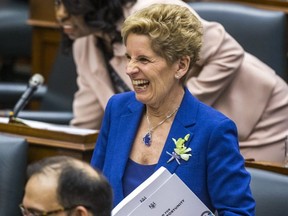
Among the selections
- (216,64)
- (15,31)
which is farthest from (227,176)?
(15,31)

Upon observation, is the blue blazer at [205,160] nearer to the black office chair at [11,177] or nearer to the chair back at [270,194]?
the chair back at [270,194]

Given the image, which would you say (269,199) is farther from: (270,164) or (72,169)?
(72,169)

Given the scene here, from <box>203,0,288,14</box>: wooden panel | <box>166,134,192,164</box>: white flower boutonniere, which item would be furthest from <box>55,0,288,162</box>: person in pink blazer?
<box>166,134,192,164</box>: white flower boutonniere

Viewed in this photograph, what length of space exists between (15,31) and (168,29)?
3.68m

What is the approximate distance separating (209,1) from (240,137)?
1112 mm

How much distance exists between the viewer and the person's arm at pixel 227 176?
7.90ft

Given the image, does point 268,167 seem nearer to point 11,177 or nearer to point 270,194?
point 270,194

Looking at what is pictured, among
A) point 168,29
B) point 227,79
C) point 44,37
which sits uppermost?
point 168,29

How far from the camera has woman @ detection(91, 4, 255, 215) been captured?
242 cm

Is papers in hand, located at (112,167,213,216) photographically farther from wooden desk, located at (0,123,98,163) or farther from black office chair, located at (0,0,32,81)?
black office chair, located at (0,0,32,81)

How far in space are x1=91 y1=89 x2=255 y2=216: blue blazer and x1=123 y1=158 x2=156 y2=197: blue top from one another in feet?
0.05

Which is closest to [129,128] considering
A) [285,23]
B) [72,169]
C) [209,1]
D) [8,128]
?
[72,169]

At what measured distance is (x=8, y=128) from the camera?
336 centimetres

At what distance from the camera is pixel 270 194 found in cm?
279
